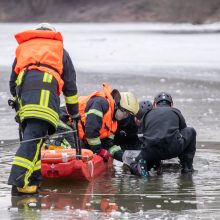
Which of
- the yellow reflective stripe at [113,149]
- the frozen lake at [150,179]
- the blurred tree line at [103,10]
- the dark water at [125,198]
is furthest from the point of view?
the blurred tree line at [103,10]

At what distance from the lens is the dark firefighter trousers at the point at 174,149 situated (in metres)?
8.49

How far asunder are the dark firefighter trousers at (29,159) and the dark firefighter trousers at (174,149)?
1.37 m

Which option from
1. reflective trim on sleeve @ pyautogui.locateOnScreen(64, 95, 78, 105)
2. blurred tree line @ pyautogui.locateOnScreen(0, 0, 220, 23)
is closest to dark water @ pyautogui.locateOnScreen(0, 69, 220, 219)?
reflective trim on sleeve @ pyautogui.locateOnScreen(64, 95, 78, 105)

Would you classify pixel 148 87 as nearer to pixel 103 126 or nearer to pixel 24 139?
pixel 103 126

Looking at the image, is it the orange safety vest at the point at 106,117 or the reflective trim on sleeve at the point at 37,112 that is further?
the orange safety vest at the point at 106,117

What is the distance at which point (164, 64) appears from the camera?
25.5 meters

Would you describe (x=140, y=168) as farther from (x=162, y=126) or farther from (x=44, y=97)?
(x=44, y=97)

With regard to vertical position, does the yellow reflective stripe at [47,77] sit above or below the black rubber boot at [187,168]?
above

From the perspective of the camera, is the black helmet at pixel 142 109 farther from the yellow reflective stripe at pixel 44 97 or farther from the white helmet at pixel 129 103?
the yellow reflective stripe at pixel 44 97

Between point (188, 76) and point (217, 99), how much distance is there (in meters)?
5.44

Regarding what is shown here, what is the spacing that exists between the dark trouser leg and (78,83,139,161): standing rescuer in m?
0.68

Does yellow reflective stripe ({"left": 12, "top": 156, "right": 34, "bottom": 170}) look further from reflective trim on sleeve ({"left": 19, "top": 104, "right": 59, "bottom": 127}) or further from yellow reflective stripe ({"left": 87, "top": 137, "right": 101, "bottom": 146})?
yellow reflective stripe ({"left": 87, "top": 137, "right": 101, "bottom": 146})

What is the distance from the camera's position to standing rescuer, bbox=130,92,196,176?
8492 mm

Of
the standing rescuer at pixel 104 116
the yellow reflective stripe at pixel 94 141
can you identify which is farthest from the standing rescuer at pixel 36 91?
the yellow reflective stripe at pixel 94 141
